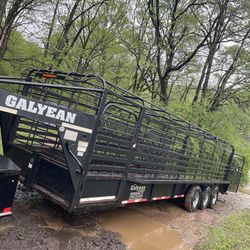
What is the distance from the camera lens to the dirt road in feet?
13.6

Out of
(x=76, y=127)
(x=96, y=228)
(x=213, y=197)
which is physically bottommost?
(x=96, y=228)

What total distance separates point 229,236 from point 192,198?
1.71 meters

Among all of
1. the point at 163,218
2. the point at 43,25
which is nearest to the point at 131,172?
the point at 163,218

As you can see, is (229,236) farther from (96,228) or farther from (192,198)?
(96,228)

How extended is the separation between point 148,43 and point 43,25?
6.46m

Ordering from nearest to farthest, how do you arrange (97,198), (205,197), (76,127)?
(76,127) → (97,198) → (205,197)

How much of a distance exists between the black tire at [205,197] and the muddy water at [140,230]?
2.54 metres

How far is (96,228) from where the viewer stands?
5043 millimetres

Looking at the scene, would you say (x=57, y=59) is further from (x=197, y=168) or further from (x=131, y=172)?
(x=131, y=172)

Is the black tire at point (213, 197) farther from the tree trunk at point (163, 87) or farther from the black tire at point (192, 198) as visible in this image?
the tree trunk at point (163, 87)

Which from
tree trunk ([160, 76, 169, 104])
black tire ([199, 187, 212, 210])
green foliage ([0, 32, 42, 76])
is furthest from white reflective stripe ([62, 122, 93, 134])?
green foliage ([0, 32, 42, 76])

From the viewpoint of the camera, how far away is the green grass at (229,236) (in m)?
5.42

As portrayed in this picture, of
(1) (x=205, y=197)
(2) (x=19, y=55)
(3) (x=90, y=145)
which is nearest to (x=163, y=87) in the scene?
(1) (x=205, y=197)

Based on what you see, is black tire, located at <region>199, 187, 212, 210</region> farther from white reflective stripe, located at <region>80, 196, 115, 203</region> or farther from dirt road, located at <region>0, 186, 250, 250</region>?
white reflective stripe, located at <region>80, 196, 115, 203</region>
